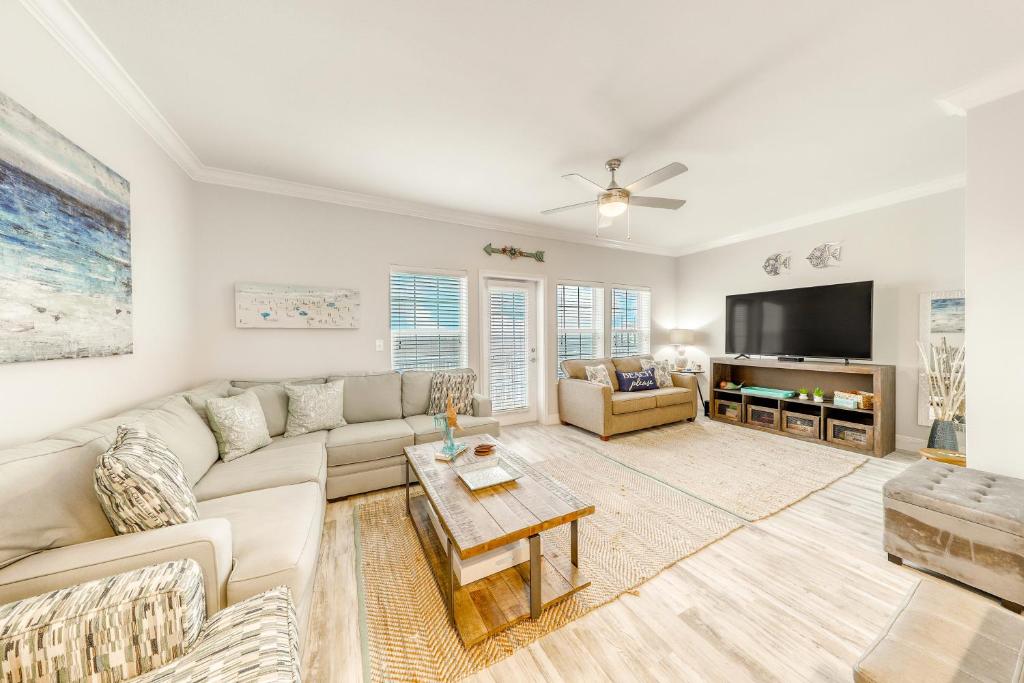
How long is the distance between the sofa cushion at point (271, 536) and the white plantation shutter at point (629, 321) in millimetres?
4523

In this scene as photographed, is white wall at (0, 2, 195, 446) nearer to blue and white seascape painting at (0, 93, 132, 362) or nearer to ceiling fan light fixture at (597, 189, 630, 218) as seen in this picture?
blue and white seascape painting at (0, 93, 132, 362)

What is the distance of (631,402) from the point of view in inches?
163

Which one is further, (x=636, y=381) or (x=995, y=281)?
(x=636, y=381)

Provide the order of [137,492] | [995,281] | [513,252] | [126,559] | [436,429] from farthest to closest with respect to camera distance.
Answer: [513,252] → [436,429] → [995,281] → [137,492] → [126,559]

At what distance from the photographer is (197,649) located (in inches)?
36.7

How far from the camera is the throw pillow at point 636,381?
4.62 m

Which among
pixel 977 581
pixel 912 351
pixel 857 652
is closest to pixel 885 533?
pixel 977 581

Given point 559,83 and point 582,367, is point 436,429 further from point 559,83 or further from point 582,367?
point 559,83

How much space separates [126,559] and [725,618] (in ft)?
7.38

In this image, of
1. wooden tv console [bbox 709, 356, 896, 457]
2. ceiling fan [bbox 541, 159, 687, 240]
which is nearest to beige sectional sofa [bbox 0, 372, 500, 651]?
ceiling fan [bbox 541, 159, 687, 240]

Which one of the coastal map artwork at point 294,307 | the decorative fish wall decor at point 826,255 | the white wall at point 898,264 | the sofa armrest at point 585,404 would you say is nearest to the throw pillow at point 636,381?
the sofa armrest at point 585,404

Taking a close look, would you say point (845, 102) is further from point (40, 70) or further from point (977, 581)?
point (40, 70)

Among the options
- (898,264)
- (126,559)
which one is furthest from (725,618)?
(898,264)

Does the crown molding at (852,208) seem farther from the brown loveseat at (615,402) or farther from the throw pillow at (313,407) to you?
the throw pillow at (313,407)
